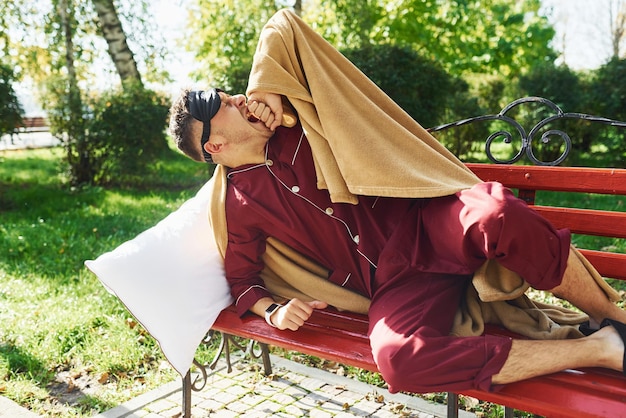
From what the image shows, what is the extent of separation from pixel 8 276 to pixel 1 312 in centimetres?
81

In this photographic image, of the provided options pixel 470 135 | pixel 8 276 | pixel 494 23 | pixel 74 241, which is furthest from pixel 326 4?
pixel 8 276

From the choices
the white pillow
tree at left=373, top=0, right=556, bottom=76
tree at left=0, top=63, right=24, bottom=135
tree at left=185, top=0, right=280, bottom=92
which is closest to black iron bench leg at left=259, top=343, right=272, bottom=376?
the white pillow

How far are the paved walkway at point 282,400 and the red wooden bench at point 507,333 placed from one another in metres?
0.31

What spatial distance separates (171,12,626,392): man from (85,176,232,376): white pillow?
0.49 feet

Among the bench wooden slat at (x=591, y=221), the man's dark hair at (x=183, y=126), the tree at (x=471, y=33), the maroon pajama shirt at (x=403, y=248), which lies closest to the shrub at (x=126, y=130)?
the tree at (x=471, y=33)

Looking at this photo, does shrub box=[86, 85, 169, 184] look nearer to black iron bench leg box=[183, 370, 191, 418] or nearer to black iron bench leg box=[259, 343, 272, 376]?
black iron bench leg box=[259, 343, 272, 376]

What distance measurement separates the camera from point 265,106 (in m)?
2.58

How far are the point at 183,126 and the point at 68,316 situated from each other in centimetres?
217

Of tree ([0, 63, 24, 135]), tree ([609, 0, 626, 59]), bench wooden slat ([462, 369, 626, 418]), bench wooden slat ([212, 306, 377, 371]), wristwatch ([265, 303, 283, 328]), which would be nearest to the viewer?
bench wooden slat ([462, 369, 626, 418])

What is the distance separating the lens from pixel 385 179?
7.67ft

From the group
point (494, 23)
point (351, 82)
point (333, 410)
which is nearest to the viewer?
point (351, 82)

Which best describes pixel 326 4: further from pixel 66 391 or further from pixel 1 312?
pixel 66 391

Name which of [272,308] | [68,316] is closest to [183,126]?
[272,308]

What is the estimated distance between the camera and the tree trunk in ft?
33.9
